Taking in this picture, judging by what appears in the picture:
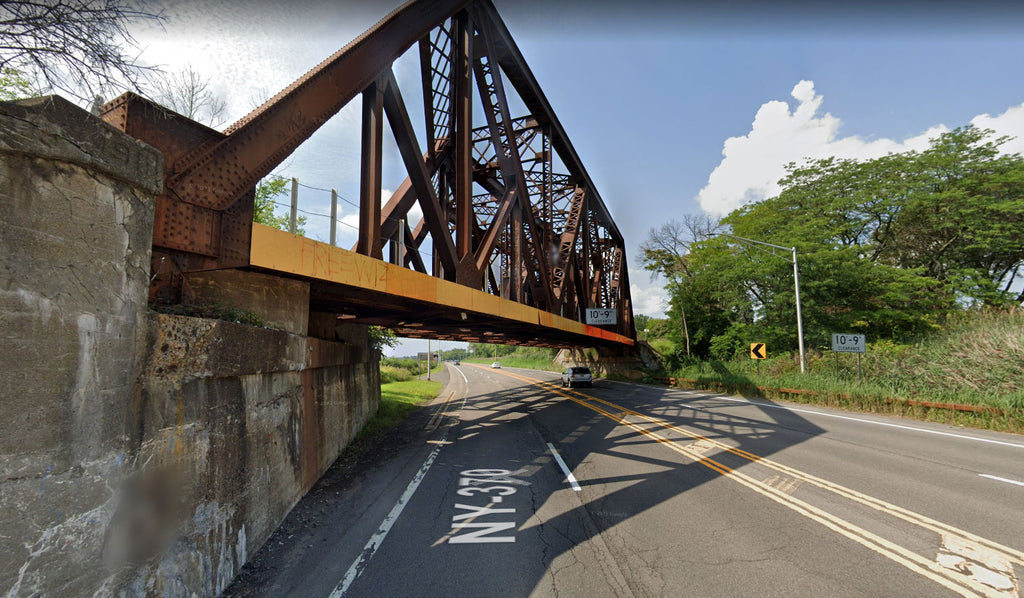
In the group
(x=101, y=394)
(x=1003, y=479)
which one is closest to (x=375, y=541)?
(x=101, y=394)

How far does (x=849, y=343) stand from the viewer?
1855 centimetres

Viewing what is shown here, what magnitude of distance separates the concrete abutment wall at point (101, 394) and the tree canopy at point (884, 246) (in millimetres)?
27694

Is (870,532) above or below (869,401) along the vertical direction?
below

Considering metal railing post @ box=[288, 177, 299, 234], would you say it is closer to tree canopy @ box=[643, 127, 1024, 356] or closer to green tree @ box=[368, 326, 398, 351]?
green tree @ box=[368, 326, 398, 351]

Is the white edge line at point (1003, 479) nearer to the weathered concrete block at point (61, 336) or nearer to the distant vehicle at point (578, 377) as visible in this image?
the weathered concrete block at point (61, 336)

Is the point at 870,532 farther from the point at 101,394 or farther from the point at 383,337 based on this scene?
the point at 383,337

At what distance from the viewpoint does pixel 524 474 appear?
345 inches

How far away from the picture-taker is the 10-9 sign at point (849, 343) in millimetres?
18297

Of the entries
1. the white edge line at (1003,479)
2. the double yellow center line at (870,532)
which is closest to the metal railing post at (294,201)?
the double yellow center line at (870,532)

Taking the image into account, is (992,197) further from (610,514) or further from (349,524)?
(349,524)

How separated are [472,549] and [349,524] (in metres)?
2.04

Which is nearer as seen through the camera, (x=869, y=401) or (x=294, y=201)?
(x=294, y=201)

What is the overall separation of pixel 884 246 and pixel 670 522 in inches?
1454

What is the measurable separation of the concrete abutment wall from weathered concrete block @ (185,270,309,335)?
0.90m
